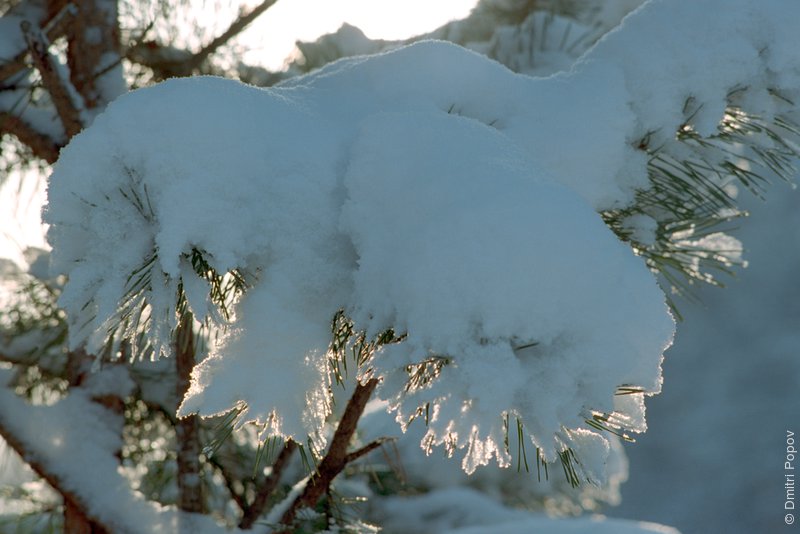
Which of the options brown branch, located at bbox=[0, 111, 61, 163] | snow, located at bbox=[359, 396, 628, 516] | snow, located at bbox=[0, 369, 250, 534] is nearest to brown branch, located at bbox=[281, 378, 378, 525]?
snow, located at bbox=[0, 369, 250, 534]

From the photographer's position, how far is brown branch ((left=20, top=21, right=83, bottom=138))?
1.13m

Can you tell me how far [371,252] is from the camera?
0.61 meters

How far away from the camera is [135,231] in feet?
2.09

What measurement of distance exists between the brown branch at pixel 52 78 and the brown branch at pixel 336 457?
25.5 inches

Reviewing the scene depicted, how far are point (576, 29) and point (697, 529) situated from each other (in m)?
10.5

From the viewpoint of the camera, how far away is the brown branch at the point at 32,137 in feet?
4.53

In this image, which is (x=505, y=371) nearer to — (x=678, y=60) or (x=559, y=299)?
(x=559, y=299)

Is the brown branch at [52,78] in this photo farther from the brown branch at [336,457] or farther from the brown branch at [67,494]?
the brown branch at [336,457]

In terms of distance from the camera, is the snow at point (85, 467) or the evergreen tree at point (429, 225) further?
the snow at point (85, 467)

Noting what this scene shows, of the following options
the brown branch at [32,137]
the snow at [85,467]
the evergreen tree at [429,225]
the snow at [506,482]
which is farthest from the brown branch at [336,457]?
the snow at [506,482]

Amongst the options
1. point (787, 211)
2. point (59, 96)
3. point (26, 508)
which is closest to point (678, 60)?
point (59, 96)

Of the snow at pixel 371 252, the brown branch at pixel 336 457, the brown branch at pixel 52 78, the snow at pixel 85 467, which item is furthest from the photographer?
the snow at pixel 85 467

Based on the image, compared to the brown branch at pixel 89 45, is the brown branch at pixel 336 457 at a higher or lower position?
lower

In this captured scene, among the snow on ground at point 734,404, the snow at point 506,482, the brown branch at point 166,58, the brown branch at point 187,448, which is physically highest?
the brown branch at point 166,58
